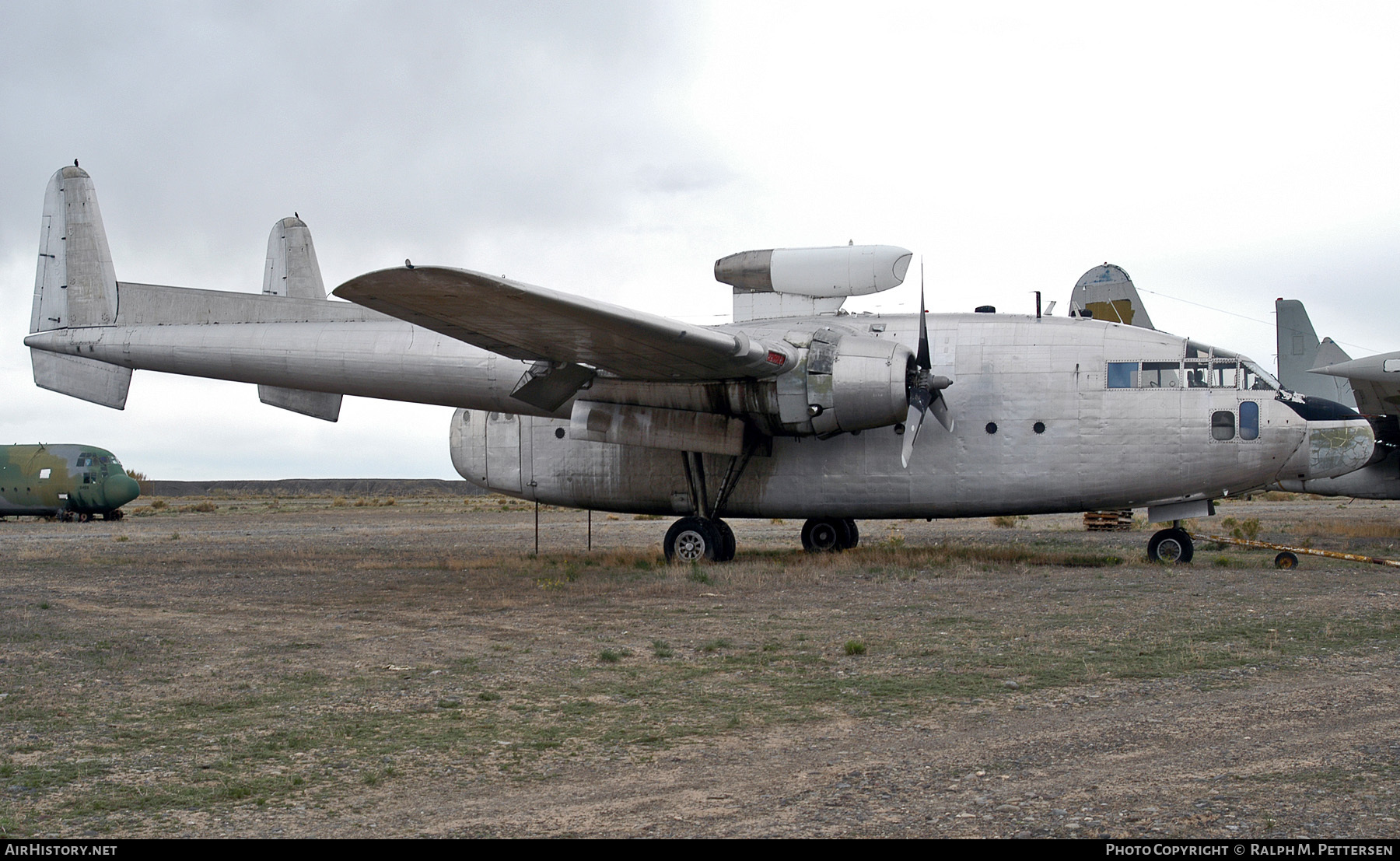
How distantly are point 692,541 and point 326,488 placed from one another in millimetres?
116143

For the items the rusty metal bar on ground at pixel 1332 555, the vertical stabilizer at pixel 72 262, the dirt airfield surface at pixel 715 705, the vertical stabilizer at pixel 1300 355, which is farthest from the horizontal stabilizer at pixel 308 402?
the vertical stabilizer at pixel 1300 355

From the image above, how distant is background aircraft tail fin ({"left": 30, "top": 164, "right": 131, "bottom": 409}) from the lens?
19453mm

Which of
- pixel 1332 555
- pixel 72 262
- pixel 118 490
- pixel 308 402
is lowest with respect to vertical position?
pixel 1332 555

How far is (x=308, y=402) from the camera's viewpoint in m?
19.3

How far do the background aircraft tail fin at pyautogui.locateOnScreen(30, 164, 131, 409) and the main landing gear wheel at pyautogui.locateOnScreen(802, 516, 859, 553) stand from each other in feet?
43.4

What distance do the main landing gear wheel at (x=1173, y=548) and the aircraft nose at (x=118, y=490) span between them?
3490 centimetres

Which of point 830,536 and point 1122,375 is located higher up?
point 1122,375

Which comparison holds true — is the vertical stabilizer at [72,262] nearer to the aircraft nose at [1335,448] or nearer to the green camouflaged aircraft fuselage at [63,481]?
the green camouflaged aircraft fuselage at [63,481]

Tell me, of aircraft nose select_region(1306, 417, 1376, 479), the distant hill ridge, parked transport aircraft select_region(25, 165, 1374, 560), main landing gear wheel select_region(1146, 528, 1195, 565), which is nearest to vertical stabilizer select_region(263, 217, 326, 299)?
parked transport aircraft select_region(25, 165, 1374, 560)

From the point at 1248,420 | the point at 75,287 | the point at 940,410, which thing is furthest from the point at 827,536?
the point at 75,287

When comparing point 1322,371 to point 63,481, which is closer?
point 1322,371

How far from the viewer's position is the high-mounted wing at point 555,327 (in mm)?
11500

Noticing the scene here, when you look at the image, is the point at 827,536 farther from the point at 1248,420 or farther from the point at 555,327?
the point at 555,327

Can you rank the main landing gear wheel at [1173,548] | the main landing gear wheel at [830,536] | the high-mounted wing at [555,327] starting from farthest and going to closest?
the main landing gear wheel at [830,536] < the main landing gear wheel at [1173,548] < the high-mounted wing at [555,327]
